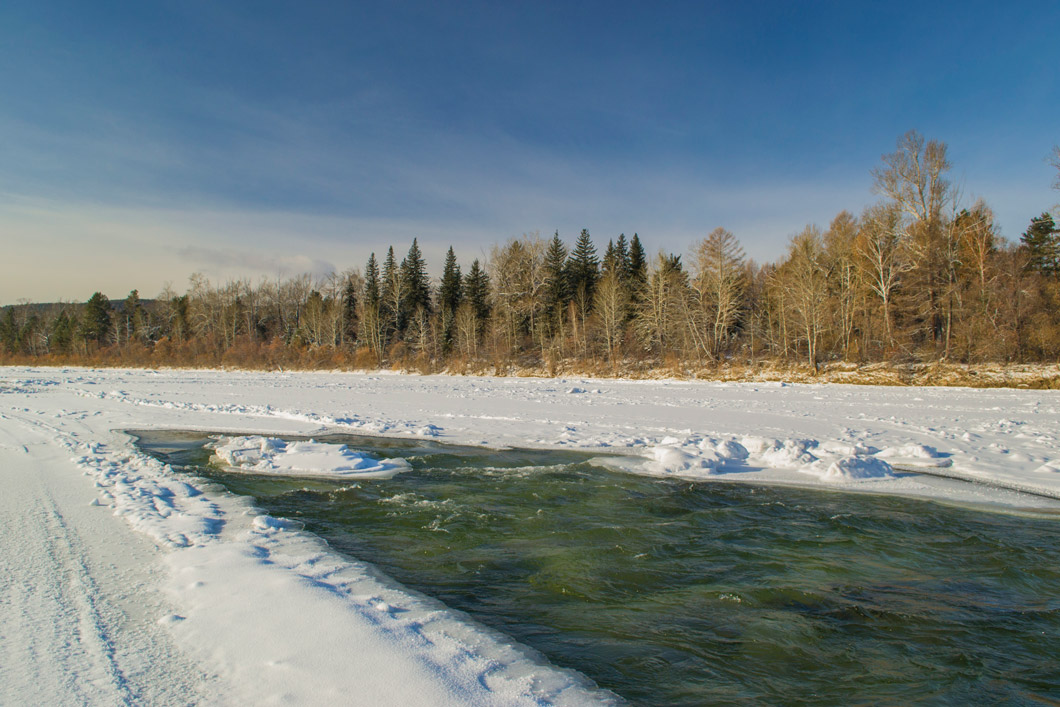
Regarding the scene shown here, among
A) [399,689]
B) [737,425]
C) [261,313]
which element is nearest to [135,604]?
[399,689]

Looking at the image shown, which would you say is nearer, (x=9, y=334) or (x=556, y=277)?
(x=556, y=277)

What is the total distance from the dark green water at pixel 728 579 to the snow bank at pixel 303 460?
0.63 m

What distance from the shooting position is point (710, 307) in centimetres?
3806

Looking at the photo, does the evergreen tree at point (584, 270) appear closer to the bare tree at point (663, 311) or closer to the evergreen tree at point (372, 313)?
the bare tree at point (663, 311)

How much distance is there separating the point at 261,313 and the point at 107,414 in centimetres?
6340

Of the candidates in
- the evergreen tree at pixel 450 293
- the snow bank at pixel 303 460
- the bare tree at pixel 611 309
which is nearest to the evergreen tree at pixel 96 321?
the evergreen tree at pixel 450 293

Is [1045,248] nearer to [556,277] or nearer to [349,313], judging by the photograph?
[556,277]

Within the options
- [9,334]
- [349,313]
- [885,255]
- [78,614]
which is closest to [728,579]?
[78,614]

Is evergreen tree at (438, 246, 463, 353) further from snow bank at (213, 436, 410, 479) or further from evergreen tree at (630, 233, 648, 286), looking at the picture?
snow bank at (213, 436, 410, 479)

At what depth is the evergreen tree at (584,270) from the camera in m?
46.3

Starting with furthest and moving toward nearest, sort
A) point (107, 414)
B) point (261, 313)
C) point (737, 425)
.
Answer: point (261, 313) → point (107, 414) → point (737, 425)

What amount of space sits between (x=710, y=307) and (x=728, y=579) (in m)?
35.5

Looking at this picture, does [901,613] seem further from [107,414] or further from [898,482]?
[107,414]

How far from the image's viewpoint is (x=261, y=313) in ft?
241
